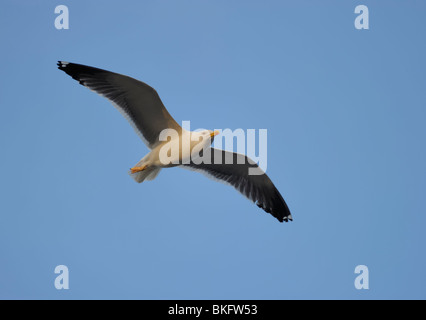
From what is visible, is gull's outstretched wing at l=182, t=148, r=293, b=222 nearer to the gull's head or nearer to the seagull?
the seagull

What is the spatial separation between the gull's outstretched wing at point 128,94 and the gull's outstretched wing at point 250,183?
3.03 ft

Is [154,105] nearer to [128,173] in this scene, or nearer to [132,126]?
[132,126]

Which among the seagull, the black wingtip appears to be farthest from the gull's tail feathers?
the black wingtip

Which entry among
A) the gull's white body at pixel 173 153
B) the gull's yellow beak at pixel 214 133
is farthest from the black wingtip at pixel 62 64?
the gull's yellow beak at pixel 214 133

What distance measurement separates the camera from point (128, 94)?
5.79m

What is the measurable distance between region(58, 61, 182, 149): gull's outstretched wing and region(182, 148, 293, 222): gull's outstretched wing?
0.92 m

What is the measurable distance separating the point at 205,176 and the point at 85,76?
1997mm

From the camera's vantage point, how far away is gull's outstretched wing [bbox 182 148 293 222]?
667 cm

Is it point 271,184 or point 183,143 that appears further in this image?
point 271,184

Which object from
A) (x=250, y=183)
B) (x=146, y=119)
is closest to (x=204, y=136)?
(x=146, y=119)
